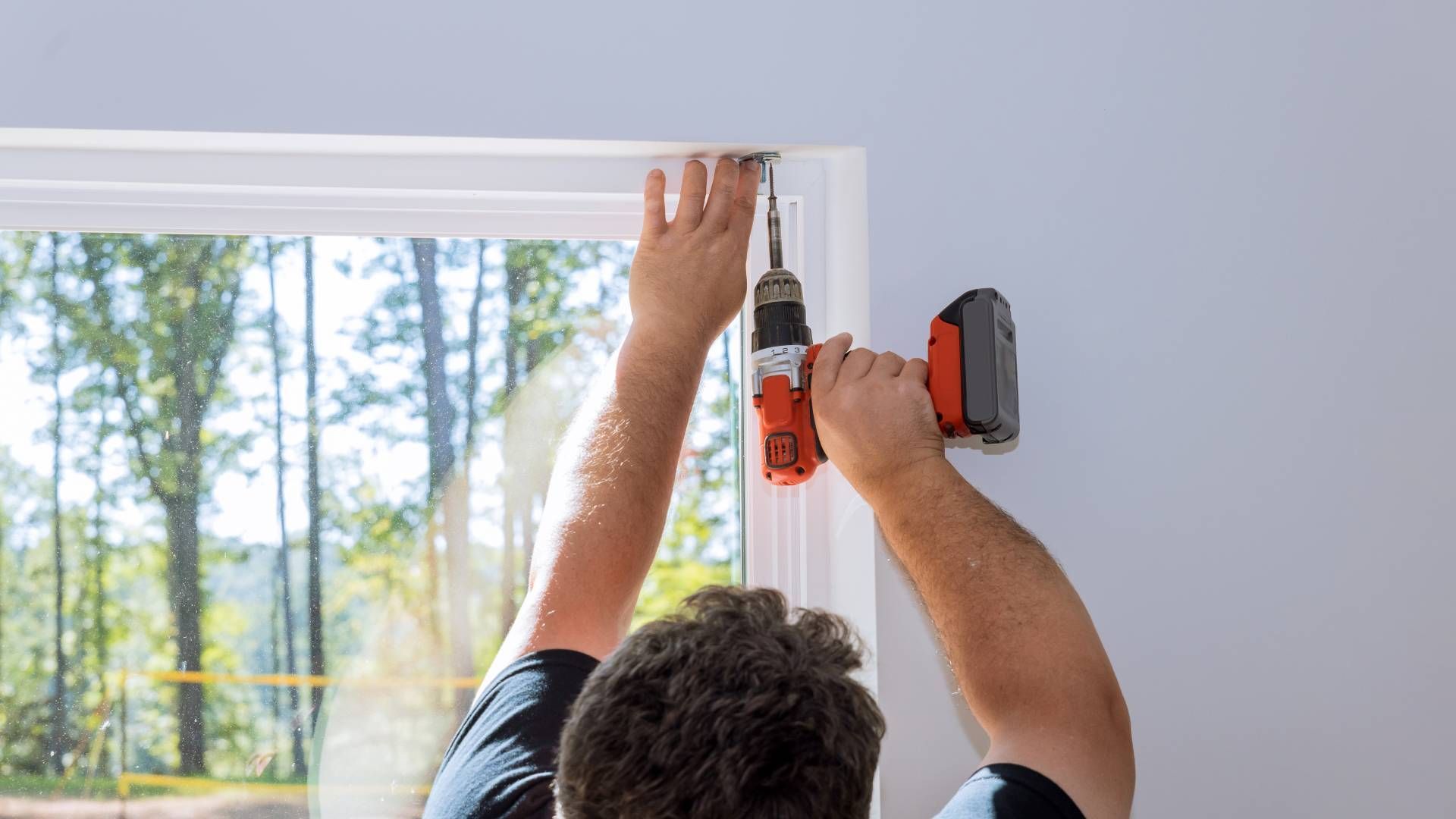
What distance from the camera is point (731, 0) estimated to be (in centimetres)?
125

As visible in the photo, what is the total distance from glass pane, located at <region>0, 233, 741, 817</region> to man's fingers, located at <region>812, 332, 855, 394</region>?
16.0 inches

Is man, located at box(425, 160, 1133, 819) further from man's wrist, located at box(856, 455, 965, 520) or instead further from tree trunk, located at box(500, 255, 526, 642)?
tree trunk, located at box(500, 255, 526, 642)

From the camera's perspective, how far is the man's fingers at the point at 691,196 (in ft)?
4.15

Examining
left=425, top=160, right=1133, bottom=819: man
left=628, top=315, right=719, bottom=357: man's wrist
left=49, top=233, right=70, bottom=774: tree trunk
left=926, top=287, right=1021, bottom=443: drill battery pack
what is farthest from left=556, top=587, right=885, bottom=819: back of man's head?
left=49, top=233, right=70, bottom=774: tree trunk

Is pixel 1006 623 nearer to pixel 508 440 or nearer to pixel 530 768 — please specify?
pixel 530 768

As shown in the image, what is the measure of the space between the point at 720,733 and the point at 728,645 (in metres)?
0.06

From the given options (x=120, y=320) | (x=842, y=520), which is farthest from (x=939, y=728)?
(x=120, y=320)

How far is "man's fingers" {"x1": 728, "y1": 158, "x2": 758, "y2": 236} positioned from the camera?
4.20 feet

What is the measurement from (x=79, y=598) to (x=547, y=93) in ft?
2.96

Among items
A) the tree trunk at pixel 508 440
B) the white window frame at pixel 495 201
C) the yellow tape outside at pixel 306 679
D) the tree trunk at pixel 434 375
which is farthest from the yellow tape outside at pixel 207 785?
the white window frame at pixel 495 201

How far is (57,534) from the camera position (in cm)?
132

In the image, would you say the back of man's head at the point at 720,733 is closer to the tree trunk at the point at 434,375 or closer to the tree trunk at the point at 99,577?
the tree trunk at the point at 434,375

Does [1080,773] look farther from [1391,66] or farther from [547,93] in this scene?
[1391,66]

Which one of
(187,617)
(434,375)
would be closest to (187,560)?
(187,617)
